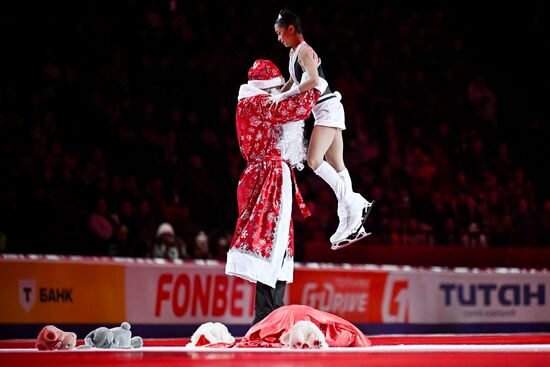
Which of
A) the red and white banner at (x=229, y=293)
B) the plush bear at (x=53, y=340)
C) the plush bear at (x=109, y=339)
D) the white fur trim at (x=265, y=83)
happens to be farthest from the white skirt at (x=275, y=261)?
the red and white banner at (x=229, y=293)

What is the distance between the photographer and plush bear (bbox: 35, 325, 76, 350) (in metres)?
5.35

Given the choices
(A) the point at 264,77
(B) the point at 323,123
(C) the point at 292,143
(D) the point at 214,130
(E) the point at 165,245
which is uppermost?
(D) the point at 214,130

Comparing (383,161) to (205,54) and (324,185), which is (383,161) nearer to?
(324,185)

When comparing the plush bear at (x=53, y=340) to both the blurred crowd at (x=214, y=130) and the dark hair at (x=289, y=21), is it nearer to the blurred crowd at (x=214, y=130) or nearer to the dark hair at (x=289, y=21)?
the dark hair at (x=289, y=21)

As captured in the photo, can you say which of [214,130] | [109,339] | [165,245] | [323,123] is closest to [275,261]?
[323,123]

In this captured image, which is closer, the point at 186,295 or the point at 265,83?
the point at 265,83

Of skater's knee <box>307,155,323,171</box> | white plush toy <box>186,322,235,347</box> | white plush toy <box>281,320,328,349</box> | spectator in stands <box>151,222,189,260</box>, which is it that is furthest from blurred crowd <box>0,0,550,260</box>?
white plush toy <box>281,320,328,349</box>

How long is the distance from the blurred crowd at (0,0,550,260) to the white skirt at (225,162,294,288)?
4293 millimetres

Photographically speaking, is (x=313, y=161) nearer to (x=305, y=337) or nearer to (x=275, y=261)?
(x=275, y=261)

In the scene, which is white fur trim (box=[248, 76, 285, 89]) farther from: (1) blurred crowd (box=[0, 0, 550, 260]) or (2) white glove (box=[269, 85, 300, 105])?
(1) blurred crowd (box=[0, 0, 550, 260])

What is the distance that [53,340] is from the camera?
5363mm

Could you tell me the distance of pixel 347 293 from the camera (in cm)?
977

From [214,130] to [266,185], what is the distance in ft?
21.6

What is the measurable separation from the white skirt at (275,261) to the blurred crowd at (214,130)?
4293 millimetres
